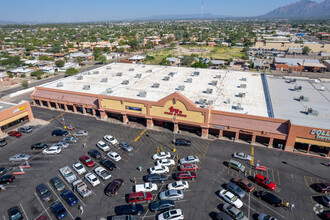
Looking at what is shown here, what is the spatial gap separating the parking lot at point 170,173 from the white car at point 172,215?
1.67 m

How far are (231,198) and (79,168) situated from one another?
29.3m

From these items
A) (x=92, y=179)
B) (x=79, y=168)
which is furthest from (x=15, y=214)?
(x=79, y=168)

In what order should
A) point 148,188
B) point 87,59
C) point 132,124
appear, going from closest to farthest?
point 148,188
point 132,124
point 87,59

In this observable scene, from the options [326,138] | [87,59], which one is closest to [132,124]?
[326,138]

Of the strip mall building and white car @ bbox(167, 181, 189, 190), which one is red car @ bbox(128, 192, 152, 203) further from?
the strip mall building

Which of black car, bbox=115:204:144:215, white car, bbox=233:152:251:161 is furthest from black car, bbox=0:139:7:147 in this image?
white car, bbox=233:152:251:161

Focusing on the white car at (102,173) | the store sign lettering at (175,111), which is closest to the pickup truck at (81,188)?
the white car at (102,173)

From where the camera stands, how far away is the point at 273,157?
45.0 metres

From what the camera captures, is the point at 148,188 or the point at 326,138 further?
the point at 326,138

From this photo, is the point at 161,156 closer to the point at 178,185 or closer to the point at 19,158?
the point at 178,185

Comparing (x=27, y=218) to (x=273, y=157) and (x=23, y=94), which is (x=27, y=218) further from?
(x=23, y=94)

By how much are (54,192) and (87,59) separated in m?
136

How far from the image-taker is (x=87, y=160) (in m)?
43.4

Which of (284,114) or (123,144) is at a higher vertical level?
(284,114)
